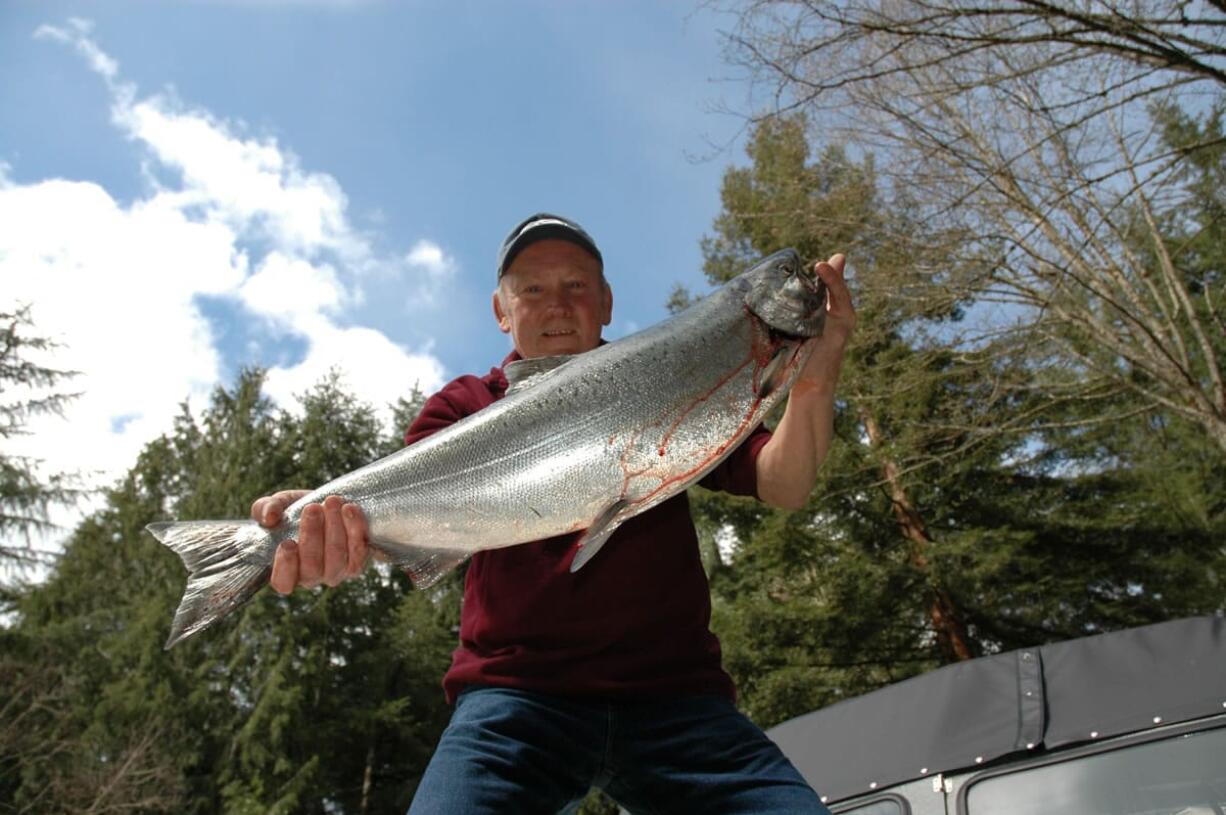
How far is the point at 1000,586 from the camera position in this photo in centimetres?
1680

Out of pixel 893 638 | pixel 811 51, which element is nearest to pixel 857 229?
pixel 811 51

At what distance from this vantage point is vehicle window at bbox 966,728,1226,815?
381 centimetres

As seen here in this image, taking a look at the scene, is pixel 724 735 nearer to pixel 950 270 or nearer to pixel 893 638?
pixel 950 270

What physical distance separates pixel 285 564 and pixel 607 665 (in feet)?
2.89

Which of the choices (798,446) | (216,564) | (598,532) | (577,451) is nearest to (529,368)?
(577,451)

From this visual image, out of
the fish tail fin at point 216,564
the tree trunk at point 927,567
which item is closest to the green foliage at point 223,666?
the tree trunk at point 927,567

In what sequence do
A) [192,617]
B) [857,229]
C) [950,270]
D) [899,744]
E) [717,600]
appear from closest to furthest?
[192,617], [899,744], [950,270], [857,229], [717,600]

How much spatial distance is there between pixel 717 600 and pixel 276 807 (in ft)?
38.4

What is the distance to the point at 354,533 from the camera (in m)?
2.42

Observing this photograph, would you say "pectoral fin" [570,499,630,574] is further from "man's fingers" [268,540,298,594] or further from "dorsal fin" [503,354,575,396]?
"man's fingers" [268,540,298,594]

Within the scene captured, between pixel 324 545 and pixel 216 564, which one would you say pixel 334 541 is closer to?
pixel 324 545

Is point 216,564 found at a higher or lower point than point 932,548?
lower

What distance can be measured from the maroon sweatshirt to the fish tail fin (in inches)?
23.3

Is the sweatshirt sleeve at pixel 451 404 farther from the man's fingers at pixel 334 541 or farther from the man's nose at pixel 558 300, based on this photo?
the man's fingers at pixel 334 541
